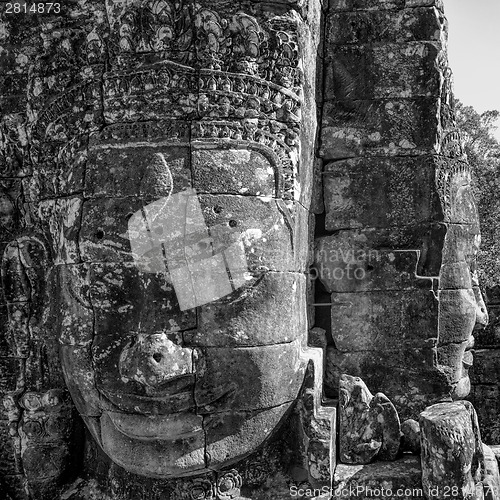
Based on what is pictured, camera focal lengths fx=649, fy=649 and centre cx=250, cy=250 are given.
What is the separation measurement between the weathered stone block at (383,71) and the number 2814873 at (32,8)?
6.86ft

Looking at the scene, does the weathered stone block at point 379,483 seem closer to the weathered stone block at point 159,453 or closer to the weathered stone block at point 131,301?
the weathered stone block at point 159,453

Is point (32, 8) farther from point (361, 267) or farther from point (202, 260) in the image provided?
point (361, 267)

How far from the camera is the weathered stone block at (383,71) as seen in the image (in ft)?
16.5

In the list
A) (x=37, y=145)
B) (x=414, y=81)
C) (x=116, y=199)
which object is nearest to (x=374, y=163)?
(x=414, y=81)

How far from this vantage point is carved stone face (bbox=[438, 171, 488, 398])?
511 cm

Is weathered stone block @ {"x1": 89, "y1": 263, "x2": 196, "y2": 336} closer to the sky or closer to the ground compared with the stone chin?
closer to the sky

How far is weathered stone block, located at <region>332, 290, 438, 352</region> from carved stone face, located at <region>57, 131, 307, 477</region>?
113 cm

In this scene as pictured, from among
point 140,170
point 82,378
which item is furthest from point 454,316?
point 82,378

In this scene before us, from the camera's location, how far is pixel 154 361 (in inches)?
148

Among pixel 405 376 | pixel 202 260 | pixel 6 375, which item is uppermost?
pixel 202 260

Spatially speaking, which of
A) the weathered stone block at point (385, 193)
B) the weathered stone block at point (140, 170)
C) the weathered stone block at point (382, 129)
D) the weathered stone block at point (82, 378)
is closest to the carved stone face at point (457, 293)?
the weathered stone block at point (385, 193)

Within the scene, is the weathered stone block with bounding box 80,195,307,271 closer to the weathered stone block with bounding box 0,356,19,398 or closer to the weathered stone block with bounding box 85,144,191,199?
the weathered stone block with bounding box 85,144,191,199

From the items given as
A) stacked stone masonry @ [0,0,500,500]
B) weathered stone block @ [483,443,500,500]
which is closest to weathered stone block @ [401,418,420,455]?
stacked stone masonry @ [0,0,500,500]

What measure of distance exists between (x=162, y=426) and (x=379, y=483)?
4.66 feet
